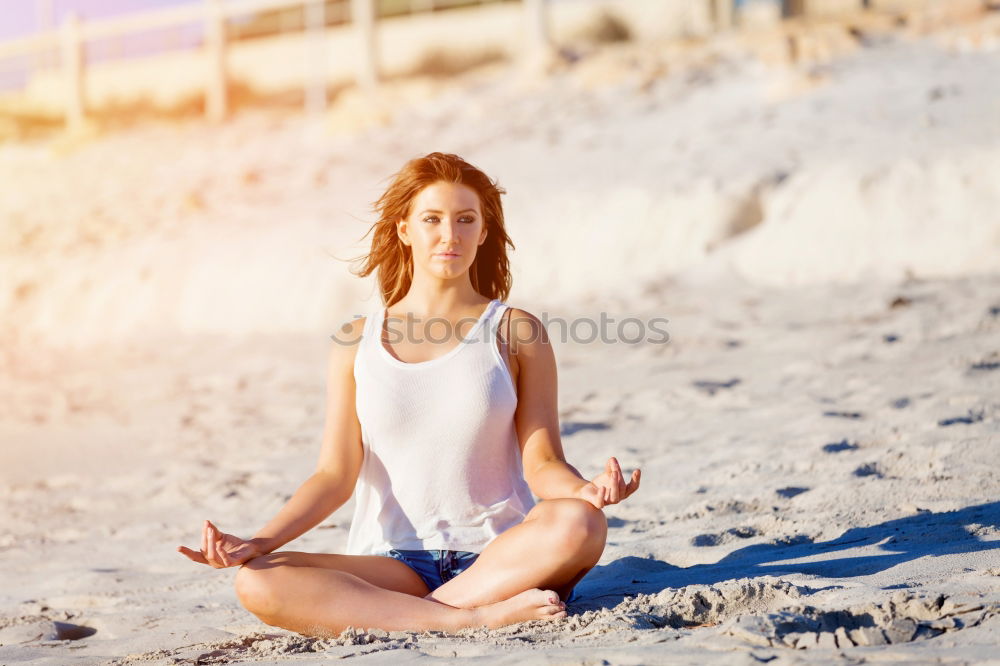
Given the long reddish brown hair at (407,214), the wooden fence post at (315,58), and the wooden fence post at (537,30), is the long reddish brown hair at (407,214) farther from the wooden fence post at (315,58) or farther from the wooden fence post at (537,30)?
the wooden fence post at (315,58)

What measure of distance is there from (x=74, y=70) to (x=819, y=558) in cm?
1735

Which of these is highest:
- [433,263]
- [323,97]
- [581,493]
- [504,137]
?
[323,97]

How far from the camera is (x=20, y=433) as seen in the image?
22.4 feet

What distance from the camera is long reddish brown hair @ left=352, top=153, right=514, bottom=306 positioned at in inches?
114

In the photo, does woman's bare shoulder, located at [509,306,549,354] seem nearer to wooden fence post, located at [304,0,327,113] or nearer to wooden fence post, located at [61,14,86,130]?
wooden fence post, located at [304,0,327,113]

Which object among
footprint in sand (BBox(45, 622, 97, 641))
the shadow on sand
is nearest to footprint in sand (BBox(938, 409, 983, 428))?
the shadow on sand

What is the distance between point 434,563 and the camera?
112 inches

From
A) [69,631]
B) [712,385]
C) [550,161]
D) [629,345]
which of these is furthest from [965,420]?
[550,161]

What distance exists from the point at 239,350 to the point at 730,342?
4.01 m

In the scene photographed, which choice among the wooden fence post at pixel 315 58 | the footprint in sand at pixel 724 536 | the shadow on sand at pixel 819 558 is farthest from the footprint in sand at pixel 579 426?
the wooden fence post at pixel 315 58

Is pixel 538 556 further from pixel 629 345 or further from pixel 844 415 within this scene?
pixel 629 345

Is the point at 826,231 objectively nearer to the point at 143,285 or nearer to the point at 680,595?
the point at 680,595

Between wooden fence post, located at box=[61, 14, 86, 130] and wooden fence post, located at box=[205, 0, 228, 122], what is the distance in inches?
114

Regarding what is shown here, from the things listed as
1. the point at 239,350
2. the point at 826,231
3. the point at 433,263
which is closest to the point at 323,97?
the point at 239,350
